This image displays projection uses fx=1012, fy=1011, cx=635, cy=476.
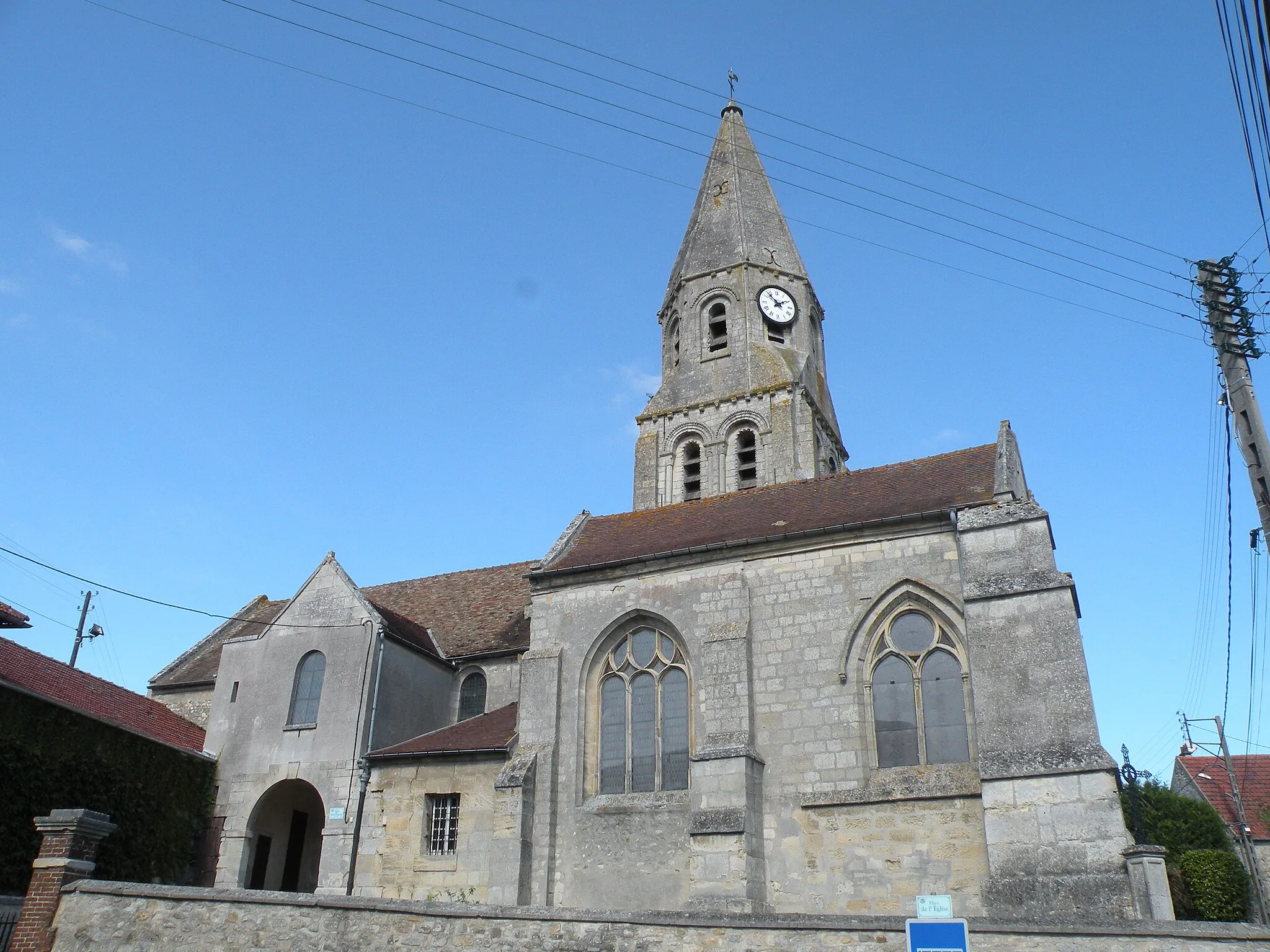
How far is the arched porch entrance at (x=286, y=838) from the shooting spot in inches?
835

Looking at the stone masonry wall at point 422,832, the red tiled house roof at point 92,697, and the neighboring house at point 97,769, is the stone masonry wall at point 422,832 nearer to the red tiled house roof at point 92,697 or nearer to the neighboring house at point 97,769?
the neighboring house at point 97,769

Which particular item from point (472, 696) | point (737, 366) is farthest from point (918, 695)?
point (737, 366)

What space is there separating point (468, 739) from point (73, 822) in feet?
26.1

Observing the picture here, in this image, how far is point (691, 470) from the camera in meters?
34.9

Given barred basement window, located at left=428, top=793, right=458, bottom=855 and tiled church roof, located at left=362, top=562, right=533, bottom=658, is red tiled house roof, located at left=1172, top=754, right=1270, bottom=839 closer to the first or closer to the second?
tiled church roof, located at left=362, top=562, right=533, bottom=658

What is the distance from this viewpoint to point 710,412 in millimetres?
34719

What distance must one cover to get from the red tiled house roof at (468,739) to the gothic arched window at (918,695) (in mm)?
6952

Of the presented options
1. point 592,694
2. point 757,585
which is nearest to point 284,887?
point 592,694

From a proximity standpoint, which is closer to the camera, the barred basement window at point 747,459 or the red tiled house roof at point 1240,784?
the red tiled house roof at point 1240,784

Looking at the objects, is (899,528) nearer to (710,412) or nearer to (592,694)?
(592,694)

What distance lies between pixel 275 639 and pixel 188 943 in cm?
1088

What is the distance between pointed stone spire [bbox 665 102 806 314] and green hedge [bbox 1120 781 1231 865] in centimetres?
2108

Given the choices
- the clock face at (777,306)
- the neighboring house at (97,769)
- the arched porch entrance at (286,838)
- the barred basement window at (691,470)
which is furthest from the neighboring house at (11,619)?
the clock face at (777,306)

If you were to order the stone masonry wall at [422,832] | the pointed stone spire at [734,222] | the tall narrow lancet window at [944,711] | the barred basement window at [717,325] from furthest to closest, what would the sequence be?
the pointed stone spire at [734,222]
the barred basement window at [717,325]
the stone masonry wall at [422,832]
the tall narrow lancet window at [944,711]
